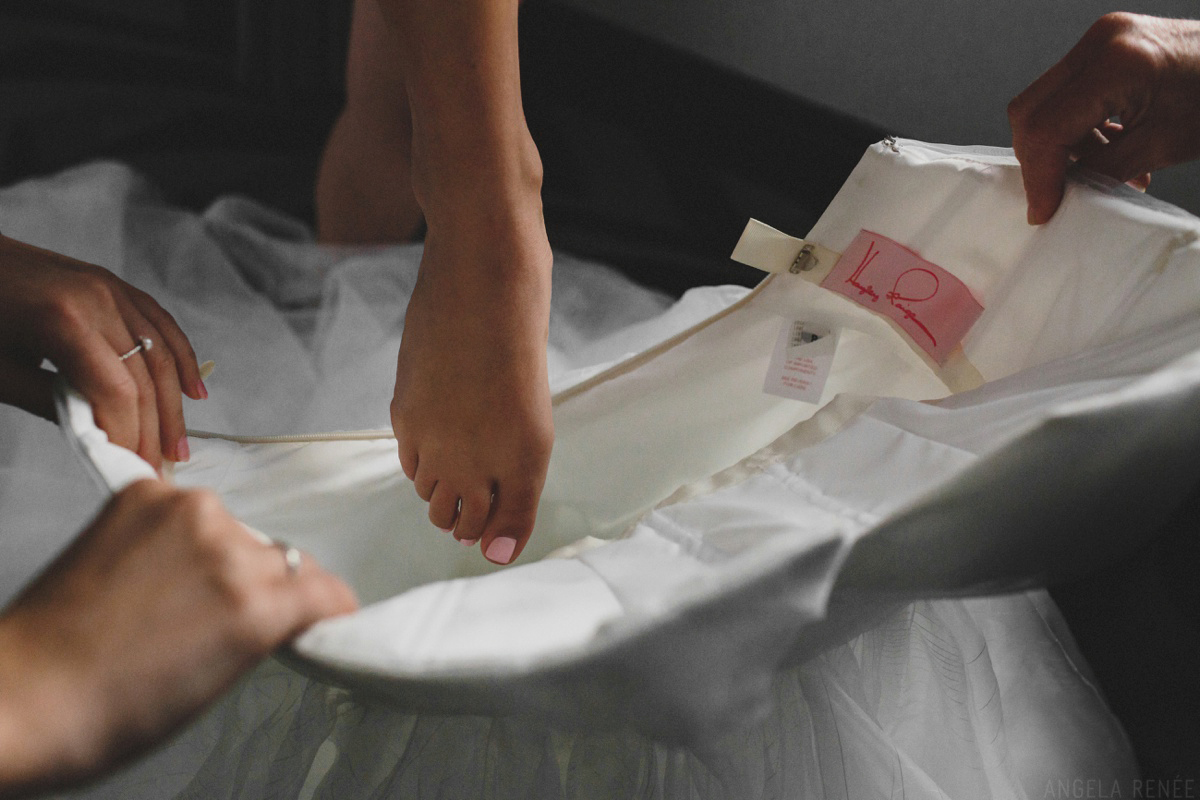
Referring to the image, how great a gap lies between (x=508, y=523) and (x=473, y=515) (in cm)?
2

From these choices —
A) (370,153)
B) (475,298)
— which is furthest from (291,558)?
(370,153)

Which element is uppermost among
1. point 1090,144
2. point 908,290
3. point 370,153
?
point 1090,144

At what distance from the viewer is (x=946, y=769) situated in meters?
0.47

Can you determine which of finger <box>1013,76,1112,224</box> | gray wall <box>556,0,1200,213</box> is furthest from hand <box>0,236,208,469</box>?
gray wall <box>556,0,1200,213</box>

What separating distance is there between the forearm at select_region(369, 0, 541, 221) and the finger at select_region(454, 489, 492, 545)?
0.17 metres

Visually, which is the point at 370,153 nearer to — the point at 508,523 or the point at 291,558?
the point at 508,523

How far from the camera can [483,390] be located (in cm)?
51

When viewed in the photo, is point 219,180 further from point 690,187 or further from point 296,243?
point 690,187

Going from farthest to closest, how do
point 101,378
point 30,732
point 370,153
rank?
point 370,153 → point 101,378 → point 30,732

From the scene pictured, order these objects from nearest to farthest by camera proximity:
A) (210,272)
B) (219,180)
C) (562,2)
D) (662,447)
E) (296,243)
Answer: (662,447), (210,272), (296,243), (219,180), (562,2)

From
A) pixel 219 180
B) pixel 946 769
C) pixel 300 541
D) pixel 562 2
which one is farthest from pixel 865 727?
pixel 562 2

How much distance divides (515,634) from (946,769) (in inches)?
13.1

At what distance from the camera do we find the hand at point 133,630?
222 mm
